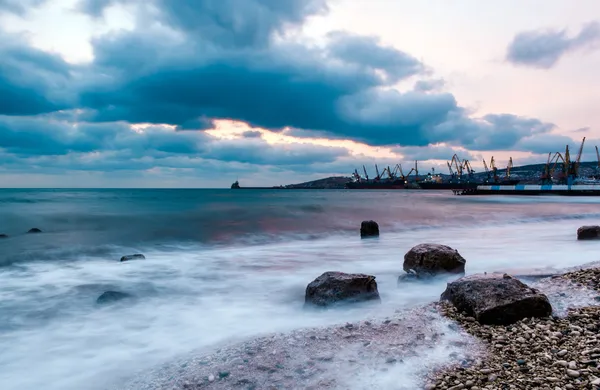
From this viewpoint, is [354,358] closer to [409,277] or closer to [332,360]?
[332,360]

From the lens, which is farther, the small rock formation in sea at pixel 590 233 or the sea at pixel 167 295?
the small rock formation in sea at pixel 590 233

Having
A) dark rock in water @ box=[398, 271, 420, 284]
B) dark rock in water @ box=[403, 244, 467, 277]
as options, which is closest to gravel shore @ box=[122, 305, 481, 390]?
dark rock in water @ box=[398, 271, 420, 284]

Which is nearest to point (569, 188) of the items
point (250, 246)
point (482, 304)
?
point (250, 246)

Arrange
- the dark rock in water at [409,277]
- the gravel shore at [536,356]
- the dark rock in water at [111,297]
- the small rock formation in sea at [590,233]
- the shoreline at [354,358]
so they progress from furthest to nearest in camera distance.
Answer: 1. the small rock formation in sea at [590,233]
2. the dark rock in water at [409,277]
3. the dark rock in water at [111,297]
4. the shoreline at [354,358]
5. the gravel shore at [536,356]

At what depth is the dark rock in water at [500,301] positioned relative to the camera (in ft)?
14.6

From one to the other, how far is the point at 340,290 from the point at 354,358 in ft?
5.80

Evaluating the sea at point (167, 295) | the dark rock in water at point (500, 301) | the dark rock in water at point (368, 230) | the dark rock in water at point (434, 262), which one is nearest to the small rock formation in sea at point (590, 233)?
the sea at point (167, 295)

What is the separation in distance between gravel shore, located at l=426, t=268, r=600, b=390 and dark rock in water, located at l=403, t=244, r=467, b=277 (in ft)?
8.63

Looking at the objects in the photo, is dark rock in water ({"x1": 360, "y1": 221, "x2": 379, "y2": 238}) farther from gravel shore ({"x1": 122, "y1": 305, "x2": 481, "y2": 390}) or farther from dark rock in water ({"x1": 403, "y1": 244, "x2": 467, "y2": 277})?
gravel shore ({"x1": 122, "y1": 305, "x2": 481, "y2": 390})

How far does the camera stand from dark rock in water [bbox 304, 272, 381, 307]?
18.8ft

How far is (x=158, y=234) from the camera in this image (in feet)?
62.8

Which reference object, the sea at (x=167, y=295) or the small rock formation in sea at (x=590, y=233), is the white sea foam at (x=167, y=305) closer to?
the sea at (x=167, y=295)

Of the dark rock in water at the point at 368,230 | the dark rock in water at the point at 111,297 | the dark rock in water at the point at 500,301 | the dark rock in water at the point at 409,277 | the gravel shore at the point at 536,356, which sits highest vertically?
the dark rock in water at the point at 500,301

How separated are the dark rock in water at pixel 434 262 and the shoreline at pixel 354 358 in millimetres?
2238
